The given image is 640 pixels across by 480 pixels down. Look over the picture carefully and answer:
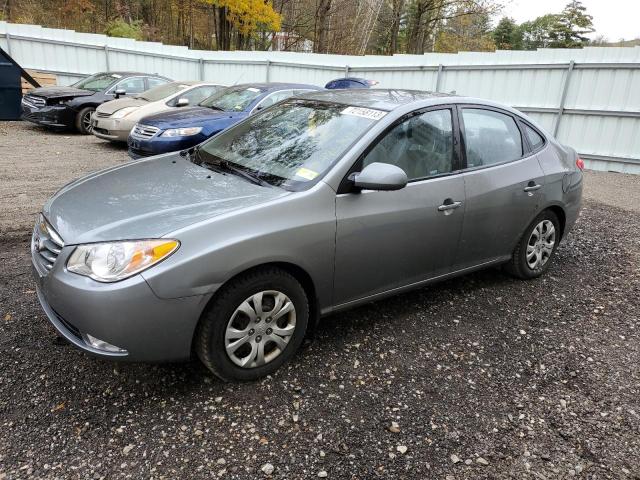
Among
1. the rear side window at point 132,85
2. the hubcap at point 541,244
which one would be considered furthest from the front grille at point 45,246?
the rear side window at point 132,85

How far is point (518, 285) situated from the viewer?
4.39m

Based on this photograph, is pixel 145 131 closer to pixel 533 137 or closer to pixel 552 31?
pixel 533 137

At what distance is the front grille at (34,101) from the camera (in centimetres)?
1108

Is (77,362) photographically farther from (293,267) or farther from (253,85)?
(253,85)

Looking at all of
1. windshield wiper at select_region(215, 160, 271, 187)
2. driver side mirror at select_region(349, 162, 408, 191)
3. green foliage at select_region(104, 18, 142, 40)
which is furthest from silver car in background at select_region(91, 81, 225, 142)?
green foliage at select_region(104, 18, 142, 40)

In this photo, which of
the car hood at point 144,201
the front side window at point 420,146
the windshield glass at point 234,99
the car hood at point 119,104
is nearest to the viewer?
the car hood at point 144,201

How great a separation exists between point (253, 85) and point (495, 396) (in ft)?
25.0

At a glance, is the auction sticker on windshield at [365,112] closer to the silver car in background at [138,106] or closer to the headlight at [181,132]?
the headlight at [181,132]

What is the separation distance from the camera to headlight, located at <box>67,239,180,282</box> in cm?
234

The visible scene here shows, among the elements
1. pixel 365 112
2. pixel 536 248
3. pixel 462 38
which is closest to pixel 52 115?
pixel 365 112

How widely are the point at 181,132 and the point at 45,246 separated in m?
5.46

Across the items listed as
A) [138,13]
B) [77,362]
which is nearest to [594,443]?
[77,362]

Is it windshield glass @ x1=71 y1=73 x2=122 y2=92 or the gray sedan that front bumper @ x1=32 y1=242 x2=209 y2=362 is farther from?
windshield glass @ x1=71 y1=73 x2=122 y2=92

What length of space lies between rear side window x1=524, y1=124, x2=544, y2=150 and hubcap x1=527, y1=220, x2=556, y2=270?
68 centimetres
